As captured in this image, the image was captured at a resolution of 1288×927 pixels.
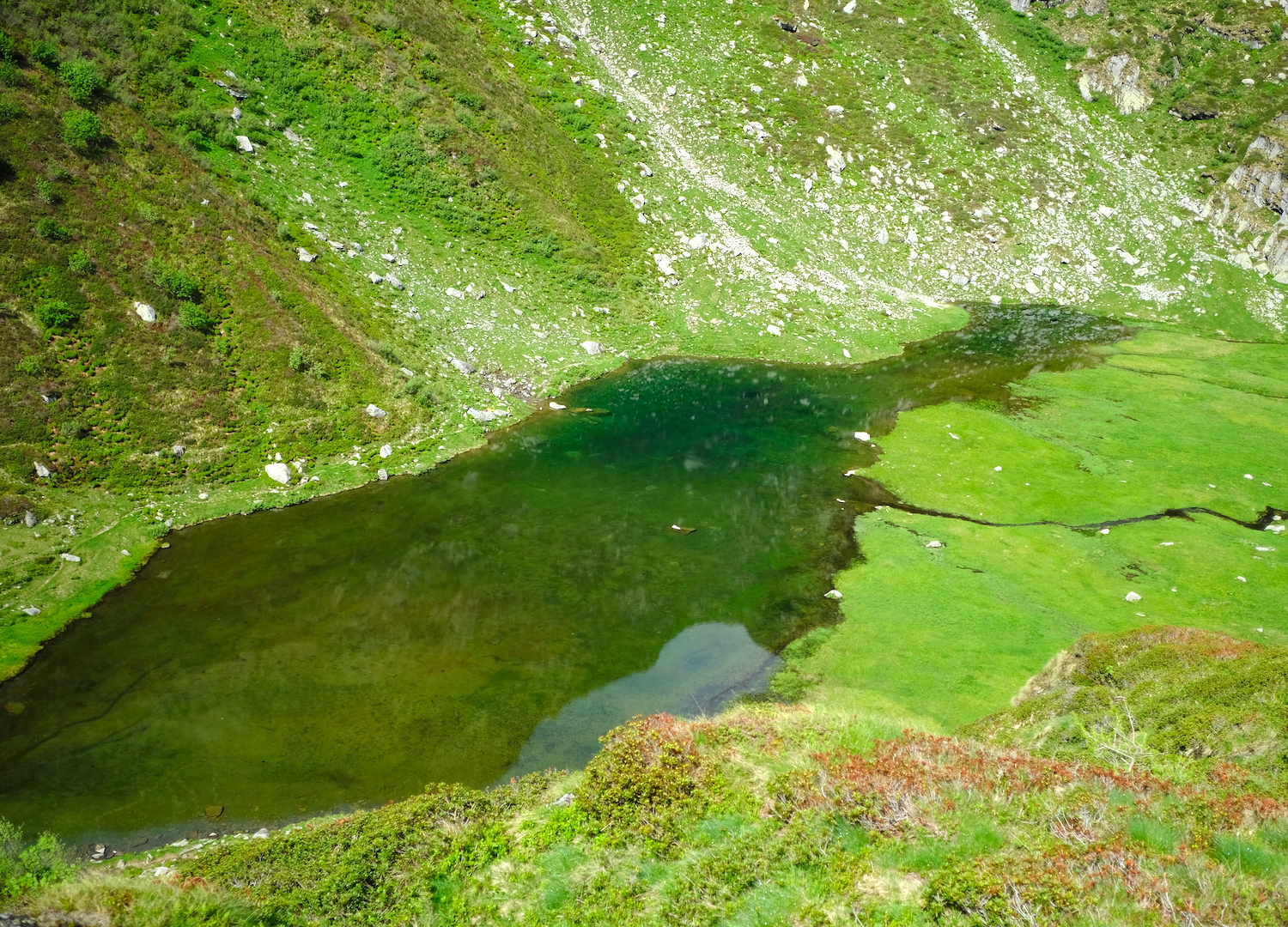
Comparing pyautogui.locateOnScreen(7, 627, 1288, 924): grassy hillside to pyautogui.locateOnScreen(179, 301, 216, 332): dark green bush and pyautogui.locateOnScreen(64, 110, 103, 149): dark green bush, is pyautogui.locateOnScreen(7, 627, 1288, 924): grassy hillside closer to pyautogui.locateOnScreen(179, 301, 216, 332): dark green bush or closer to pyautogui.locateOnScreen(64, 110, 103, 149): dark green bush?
pyautogui.locateOnScreen(179, 301, 216, 332): dark green bush

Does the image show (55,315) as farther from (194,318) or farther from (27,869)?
(27,869)

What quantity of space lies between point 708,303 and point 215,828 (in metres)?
47.1

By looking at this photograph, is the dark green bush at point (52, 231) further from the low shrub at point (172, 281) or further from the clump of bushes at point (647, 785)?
the clump of bushes at point (647, 785)

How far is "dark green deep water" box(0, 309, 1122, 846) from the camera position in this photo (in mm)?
18172

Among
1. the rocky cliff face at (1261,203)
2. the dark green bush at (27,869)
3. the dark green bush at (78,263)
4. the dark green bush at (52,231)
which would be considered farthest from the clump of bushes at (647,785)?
the rocky cliff face at (1261,203)

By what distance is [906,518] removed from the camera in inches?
1292

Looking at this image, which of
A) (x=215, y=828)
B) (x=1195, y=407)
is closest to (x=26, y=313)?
(x=215, y=828)

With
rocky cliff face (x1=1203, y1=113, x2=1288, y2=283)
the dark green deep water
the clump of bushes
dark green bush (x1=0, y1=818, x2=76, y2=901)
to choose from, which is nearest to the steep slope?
rocky cliff face (x1=1203, y1=113, x2=1288, y2=283)

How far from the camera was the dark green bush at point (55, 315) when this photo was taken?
29016 mm

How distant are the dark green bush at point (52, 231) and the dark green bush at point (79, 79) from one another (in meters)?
9.56

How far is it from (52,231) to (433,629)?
25858 mm

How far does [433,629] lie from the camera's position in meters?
23.7

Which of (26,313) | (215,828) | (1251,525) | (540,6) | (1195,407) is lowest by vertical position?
(215,828)

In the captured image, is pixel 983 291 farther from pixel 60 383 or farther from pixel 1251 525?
pixel 60 383
